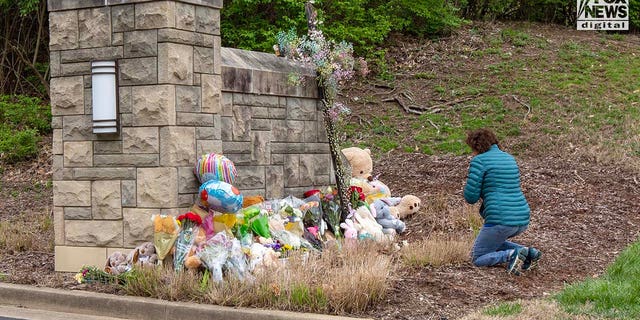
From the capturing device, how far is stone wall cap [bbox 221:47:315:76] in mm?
9203

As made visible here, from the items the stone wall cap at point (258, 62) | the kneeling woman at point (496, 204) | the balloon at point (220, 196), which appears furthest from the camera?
the stone wall cap at point (258, 62)

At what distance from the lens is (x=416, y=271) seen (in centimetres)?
770

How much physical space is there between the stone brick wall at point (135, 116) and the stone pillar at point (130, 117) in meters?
0.01

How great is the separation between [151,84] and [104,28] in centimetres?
87

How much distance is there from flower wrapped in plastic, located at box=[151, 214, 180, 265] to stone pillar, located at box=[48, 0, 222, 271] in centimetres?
27

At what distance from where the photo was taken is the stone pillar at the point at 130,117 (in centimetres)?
791

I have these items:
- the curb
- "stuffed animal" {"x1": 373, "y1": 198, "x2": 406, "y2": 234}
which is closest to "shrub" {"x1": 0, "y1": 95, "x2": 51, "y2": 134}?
"stuffed animal" {"x1": 373, "y1": 198, "x2": 406, "y2": 234}

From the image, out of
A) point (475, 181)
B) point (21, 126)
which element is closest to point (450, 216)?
point (475, 181)

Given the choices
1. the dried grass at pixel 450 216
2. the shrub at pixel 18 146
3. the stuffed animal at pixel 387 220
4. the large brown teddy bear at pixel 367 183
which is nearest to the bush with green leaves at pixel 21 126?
the shrub at pixel 18 146

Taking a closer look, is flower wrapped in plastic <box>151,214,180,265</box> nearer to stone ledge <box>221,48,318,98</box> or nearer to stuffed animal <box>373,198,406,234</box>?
stone ledge <box>221,48,318,98</box>

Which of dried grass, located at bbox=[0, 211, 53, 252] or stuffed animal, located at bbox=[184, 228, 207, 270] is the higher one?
stuffed animal, located at bbox=[184, 228, 207, 270]

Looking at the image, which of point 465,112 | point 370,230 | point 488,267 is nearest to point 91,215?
point 370,230

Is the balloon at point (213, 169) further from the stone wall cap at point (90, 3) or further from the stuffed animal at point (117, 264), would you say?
the stone wall cap at point (90, 3)

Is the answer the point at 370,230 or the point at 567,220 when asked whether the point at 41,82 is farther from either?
the point at 567,220
